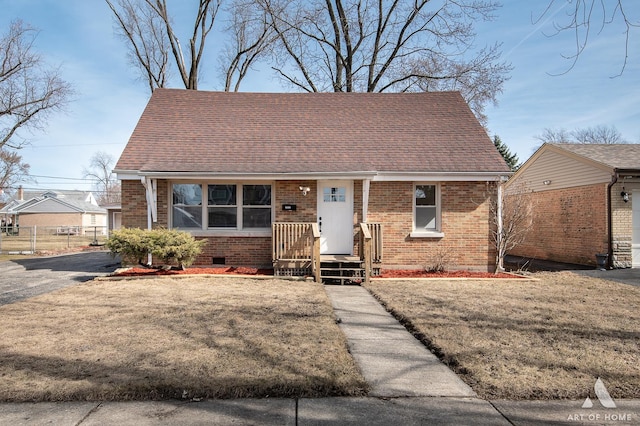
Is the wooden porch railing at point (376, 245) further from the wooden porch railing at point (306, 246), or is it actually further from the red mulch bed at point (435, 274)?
the red mulch bed at point (435, 274)

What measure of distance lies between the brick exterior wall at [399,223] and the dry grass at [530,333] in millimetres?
2189

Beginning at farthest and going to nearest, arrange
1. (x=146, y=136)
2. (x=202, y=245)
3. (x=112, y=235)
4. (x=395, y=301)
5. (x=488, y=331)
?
(x=146, y=136) → (x=202, y=245) → (x=112, y=235) → (x=395, y=301) → (x=488, y=331)

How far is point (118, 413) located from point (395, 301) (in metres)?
5.34

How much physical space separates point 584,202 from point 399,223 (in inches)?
313

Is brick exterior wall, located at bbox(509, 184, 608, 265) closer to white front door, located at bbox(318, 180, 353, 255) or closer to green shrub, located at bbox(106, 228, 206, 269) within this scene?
white front door, located at bbox(318, 180, 353, 255)

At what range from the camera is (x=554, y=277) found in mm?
11312

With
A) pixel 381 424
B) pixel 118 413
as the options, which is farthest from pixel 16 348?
pixel 381 424

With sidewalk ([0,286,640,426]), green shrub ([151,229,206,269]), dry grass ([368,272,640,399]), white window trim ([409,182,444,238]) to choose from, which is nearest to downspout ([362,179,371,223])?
white window trim ([409,182,444,238])

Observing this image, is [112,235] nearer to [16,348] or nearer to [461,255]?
[16,348]

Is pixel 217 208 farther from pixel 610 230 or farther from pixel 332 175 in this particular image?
pixel 610 230

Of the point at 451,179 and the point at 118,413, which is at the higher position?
the point at 451,179

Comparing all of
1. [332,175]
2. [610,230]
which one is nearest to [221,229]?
[332,175]

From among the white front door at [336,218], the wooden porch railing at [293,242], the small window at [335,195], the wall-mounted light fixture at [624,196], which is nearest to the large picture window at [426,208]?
the white front door at [336,218]

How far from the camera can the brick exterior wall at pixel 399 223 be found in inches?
460
